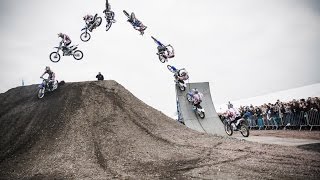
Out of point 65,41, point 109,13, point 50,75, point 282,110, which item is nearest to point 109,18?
point 109,13

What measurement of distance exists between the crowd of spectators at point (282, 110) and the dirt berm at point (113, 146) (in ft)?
19.9

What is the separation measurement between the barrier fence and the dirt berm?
7097mm

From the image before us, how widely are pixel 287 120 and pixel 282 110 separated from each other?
35.1 inches

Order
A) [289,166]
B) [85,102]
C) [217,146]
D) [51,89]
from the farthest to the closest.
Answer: [51,89] → [85,102] → [217,146] → [289,166]

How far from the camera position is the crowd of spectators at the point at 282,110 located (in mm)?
16984

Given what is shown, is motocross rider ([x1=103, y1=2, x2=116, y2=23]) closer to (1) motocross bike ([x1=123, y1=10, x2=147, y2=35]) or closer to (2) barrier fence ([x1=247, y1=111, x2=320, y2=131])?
(1) motocross bike ([x1=123, y1=10, x2=147, y2=35])

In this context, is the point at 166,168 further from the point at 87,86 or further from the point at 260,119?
the point at 260,119

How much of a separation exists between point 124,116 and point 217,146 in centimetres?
673

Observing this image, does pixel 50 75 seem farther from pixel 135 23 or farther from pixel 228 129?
pixel 228 129

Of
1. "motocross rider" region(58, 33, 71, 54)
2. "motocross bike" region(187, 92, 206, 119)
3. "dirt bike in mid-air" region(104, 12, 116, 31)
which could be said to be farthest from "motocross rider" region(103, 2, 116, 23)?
"motocross bike" region(187, 92, 206, 119)

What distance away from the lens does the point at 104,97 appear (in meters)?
18.3

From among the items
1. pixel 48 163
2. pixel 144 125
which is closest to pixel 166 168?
pixel 48 163

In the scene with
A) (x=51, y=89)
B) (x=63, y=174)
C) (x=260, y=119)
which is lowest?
(x=63, y=174)

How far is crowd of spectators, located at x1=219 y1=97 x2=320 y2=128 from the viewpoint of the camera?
669 inches
